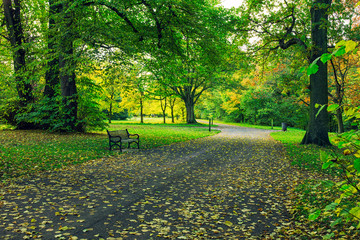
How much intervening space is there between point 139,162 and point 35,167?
3344mm

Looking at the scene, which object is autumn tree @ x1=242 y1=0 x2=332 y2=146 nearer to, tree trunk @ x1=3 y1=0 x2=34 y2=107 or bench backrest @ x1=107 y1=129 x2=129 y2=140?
bench backrest @ x1=107 y1=129 x2=129 y2=140

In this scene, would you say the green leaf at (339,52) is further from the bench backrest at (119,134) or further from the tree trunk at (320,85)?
the tree trunk at (320,85)

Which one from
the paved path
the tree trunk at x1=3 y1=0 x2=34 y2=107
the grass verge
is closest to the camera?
the grass verge

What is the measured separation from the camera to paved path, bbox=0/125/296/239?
3.80m

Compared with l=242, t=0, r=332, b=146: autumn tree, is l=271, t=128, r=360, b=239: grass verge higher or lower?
lower

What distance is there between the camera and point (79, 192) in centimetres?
546

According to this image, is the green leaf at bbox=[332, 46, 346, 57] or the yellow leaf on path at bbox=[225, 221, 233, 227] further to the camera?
the yellow leaf on path at bbox=[225, 221, 233, 227]

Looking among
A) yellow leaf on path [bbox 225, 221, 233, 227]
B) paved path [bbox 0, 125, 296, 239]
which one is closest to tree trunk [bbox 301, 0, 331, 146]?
paved path [bbox 0, 125, 296, 239]

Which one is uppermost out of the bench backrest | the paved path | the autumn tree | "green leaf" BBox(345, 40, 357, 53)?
the autumn tree

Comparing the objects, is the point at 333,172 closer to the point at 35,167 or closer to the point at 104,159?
the point at 104,159

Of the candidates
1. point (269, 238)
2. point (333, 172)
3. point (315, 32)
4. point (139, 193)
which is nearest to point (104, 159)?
→ point (139, 193)

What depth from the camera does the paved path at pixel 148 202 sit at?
150 inches

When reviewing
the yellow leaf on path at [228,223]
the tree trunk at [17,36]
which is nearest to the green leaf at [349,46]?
the yellow leaf on path at [228,223]

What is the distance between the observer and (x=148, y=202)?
5.04m
